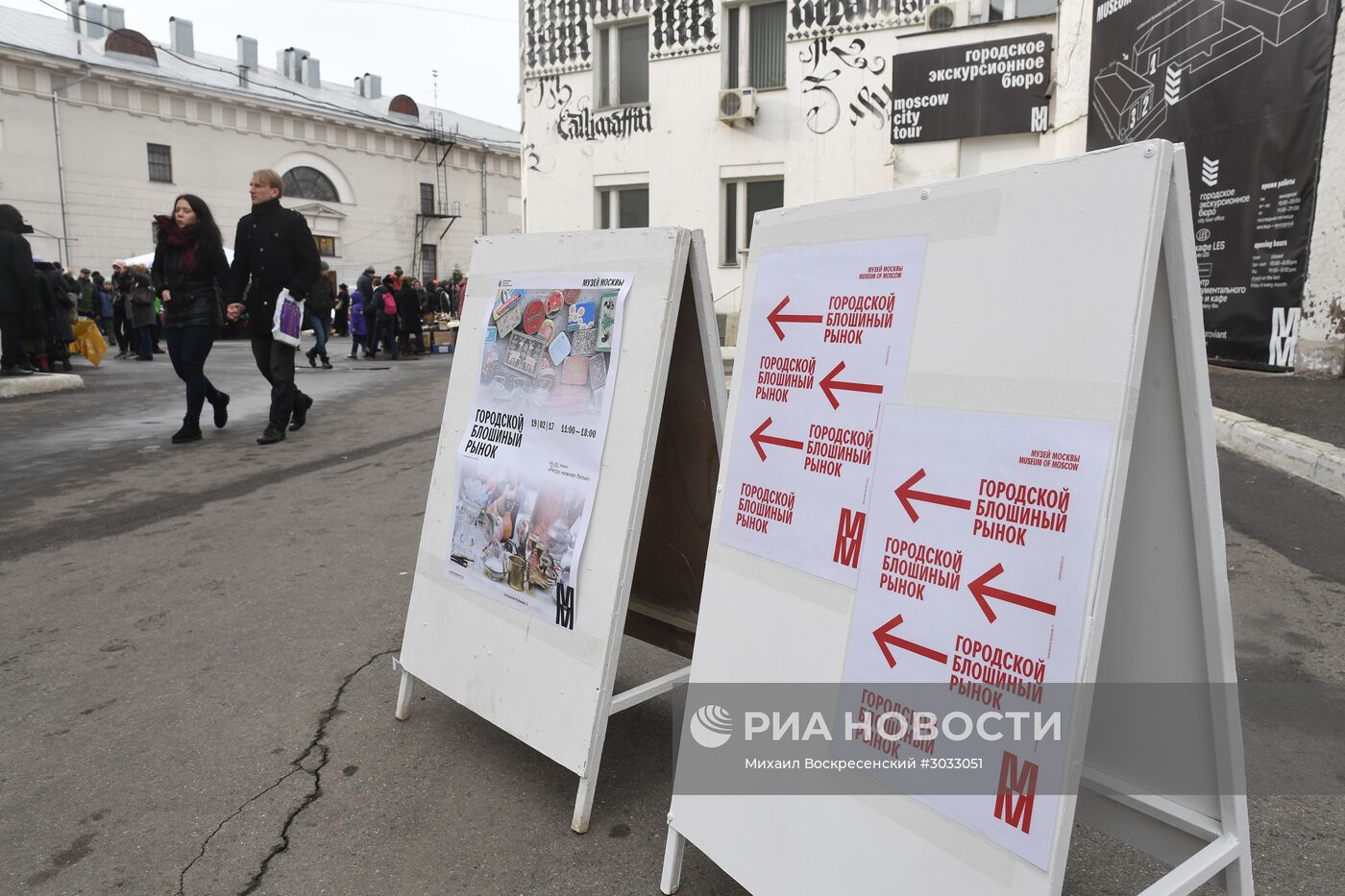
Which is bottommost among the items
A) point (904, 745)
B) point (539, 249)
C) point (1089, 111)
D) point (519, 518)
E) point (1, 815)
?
point (1, 815)

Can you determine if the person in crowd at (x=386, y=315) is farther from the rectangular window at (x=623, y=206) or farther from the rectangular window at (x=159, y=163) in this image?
the rectangular window at (x=159, y=163)

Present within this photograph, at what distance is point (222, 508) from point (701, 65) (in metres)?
15.4

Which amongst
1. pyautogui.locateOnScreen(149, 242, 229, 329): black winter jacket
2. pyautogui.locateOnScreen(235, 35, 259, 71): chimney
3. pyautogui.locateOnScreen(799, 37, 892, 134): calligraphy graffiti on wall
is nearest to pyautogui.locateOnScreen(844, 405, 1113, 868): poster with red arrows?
pyautogui.locateOnScreen(149, 242, 229, 329): black winter jacket

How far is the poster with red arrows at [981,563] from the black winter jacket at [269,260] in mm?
6306

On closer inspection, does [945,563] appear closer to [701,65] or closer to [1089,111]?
[1089,111]

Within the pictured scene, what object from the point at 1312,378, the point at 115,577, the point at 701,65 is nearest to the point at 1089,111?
the point at 1312,378

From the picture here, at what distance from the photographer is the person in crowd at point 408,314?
18781 millimetres

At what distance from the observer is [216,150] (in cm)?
3269

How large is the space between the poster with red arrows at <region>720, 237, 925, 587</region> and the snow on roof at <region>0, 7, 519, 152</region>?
34.4m

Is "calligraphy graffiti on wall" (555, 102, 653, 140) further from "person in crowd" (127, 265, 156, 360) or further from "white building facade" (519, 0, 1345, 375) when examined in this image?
"person in crowd" (127, 265, 156, 360)

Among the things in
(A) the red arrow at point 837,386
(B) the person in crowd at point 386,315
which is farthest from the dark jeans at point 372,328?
(A) the red arrow at point 837,386

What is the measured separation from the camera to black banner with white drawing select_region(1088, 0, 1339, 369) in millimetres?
9000

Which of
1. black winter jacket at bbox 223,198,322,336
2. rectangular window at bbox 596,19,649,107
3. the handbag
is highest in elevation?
rectangular window at bbox 596,19,649,107

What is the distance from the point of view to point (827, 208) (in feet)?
6.86
